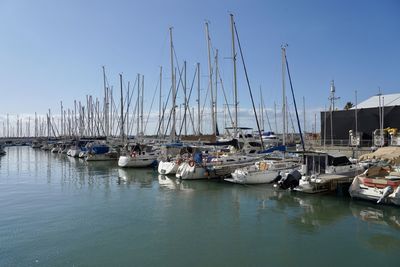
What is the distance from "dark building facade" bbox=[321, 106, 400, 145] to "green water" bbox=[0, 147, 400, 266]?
26.7 metres

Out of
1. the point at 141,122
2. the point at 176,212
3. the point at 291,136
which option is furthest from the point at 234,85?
the point at 291,136

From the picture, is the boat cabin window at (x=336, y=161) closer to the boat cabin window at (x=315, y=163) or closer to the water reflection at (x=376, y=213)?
the boat cabin window at (x=315, y=163)

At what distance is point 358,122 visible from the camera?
46062mm

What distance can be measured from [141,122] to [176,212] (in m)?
39.6

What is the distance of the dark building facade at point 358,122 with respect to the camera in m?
43.2

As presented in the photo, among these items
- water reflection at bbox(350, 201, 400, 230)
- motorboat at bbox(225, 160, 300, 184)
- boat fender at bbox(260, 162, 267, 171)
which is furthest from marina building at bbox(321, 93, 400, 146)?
water reflection at bbox(350, 201, 400, 230)

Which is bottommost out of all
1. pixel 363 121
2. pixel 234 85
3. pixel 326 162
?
pixel 326 162

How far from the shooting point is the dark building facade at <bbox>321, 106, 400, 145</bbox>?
142 ft

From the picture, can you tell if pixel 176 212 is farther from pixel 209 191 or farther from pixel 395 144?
pixel 395 144

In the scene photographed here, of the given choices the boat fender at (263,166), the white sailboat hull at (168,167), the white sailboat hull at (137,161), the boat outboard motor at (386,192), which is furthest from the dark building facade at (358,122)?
the boat outboard motor at (386,192)

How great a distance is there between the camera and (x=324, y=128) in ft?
160

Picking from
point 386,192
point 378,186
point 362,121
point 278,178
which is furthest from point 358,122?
point 386,192

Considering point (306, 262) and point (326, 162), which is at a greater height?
point (326, 162)

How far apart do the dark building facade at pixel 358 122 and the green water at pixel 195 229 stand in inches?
1050
